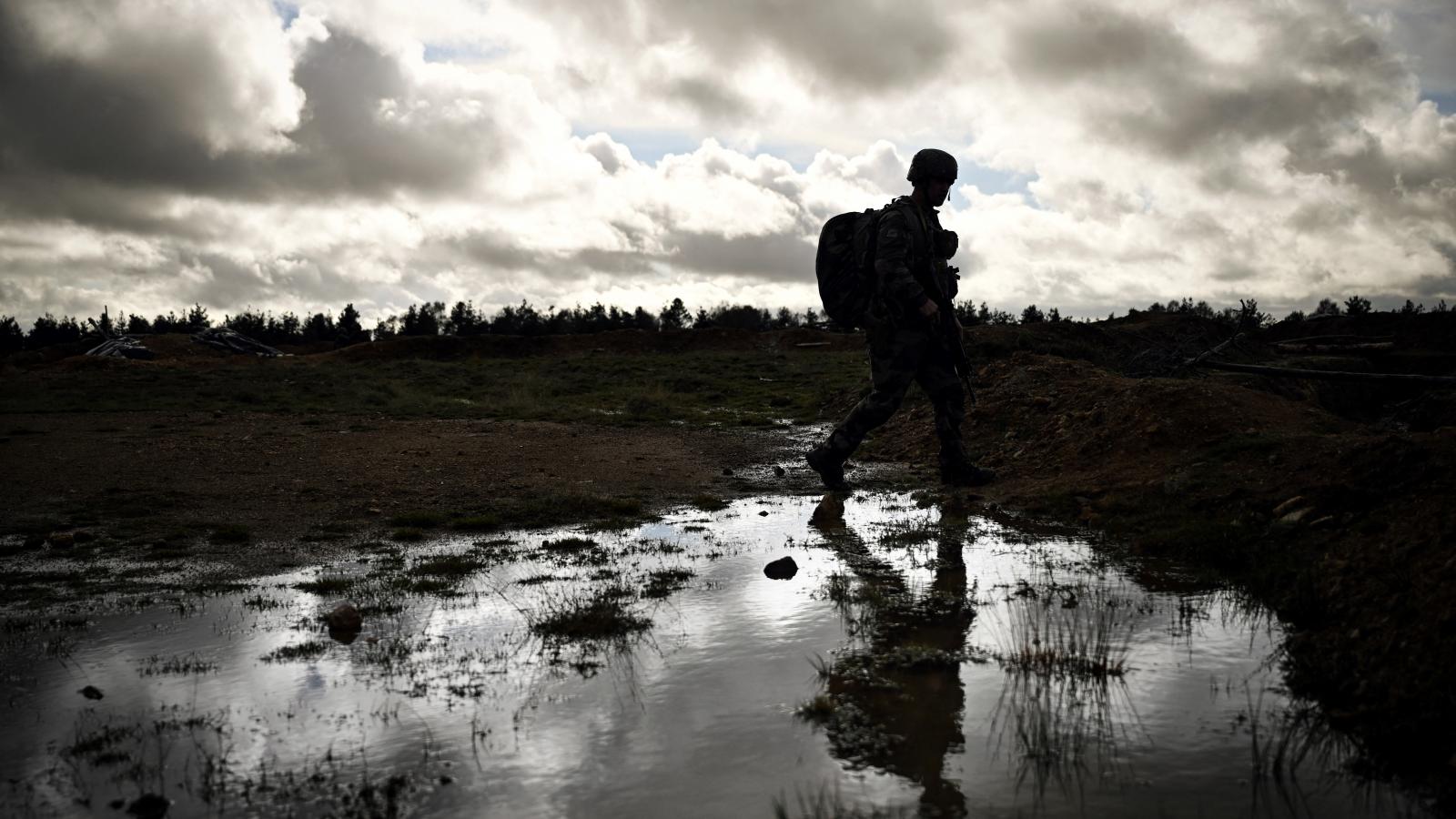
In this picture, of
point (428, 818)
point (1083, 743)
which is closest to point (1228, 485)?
point (1083, 743)

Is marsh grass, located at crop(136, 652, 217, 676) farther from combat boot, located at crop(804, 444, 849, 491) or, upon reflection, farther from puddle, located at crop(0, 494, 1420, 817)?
combat boot, located at crop(804, 444, 849, 491)

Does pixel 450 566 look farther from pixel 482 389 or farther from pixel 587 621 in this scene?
pixel 482 389

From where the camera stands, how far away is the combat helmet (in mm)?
8008

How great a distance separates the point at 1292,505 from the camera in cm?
559

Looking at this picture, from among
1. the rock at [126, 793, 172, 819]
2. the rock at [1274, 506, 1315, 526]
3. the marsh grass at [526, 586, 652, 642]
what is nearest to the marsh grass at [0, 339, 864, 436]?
the marsh grass at [526, 586, 652, 642]

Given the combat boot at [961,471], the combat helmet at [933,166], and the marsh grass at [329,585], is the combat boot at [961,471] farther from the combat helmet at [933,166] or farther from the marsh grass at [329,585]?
the marsh grass at [329,585]

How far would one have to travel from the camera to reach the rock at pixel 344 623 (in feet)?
14.1

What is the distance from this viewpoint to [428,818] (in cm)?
256

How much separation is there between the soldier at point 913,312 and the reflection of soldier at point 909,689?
326 centimetres

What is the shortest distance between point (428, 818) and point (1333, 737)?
2.84 metres

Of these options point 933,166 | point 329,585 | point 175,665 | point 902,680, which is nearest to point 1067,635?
point 902,680

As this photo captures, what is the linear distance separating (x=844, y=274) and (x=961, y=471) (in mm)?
2252

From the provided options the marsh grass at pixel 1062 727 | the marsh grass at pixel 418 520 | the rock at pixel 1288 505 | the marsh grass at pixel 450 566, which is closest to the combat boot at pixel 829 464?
the marsh grass at pixel 418 520

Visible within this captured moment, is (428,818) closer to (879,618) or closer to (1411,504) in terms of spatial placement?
(879,618)
